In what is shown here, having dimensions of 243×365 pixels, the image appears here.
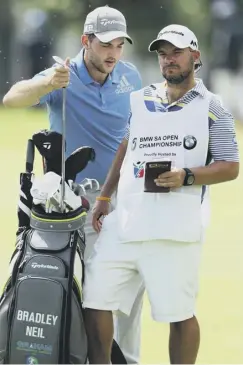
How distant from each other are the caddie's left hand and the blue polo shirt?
1014 millimetres

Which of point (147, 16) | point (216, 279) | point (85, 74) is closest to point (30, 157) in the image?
point (85, 74)

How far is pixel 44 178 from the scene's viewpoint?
5.28m

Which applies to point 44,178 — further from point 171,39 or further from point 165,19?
point 165,19

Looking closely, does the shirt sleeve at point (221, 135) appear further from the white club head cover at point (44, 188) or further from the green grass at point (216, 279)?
the green grass at point (216, 279)

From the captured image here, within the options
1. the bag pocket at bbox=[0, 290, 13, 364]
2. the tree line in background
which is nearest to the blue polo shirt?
the bag pocket at bbox=[0, 290, 13, 364]

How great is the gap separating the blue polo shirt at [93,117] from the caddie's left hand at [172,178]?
1.01 m

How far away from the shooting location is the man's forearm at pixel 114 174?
217 inches

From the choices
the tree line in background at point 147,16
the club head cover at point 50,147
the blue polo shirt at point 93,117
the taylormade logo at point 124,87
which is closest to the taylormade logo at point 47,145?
the club head cover at point 50,147

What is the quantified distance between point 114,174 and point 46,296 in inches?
31.3

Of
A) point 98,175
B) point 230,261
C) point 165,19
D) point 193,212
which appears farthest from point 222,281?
point 165,19

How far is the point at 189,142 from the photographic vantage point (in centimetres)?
516

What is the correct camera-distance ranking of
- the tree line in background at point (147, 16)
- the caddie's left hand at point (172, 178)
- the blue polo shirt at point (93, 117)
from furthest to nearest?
1. the tree line in background at point (147, 16)
2. the blue polo shirt at point (93, 117)
3. the caddie's left hand at point (172, 178)

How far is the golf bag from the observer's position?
16.7 ft

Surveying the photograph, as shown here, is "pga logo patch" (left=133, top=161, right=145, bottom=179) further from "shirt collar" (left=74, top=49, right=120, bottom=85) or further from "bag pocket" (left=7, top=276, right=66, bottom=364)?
"shirt collar" (left=74, top=49, right=120, bottom=85)
